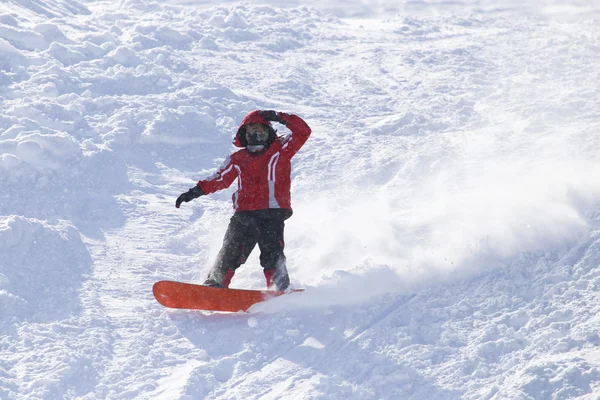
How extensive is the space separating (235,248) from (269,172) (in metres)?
0.65

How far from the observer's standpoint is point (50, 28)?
10945 mm

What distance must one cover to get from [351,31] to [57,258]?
883 centimetres

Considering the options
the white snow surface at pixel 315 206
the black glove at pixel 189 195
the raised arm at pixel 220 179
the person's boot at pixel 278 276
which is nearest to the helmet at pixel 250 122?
the raised arm at pixel 220 179

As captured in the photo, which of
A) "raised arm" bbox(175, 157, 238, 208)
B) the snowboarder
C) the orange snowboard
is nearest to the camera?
the orange snowboard

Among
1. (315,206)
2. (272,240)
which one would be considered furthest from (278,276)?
(315,206)

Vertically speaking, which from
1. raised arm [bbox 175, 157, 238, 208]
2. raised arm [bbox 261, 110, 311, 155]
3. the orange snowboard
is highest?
raised arm [bbox 261, 110, 311, 155]

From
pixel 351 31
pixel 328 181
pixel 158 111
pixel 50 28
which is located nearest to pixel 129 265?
pixel 328 181

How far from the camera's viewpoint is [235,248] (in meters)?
5.85

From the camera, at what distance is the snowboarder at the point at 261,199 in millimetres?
5801

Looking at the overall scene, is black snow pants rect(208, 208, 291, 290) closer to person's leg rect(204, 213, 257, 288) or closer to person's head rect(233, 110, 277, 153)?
person's leg rect(204, 213, 257, 288)

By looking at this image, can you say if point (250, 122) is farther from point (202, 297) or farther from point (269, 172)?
point (202, 297)

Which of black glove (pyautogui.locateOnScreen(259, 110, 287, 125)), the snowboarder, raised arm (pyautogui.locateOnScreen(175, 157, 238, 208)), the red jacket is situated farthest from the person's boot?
black glove (pyautogui.locateOnScreen(259, 110, 287, 125))

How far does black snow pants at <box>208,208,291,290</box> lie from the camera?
229 inches

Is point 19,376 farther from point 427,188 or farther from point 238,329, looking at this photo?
point 427,188
